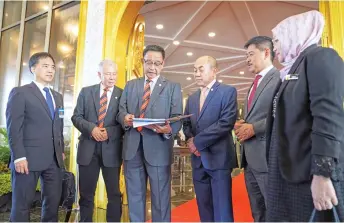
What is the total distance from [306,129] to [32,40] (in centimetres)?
569

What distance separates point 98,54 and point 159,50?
1851 mm

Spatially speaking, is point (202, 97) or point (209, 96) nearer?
point (209, 96)

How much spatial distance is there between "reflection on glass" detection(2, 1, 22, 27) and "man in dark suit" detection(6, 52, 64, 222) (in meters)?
4.66

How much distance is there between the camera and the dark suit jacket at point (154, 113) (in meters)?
2.04

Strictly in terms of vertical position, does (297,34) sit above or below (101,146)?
above

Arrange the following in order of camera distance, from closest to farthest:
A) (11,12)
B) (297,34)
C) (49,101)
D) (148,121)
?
(297,34) < (148,121) < (49,101) < (11,12)

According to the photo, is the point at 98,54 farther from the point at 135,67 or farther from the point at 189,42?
the point at 189,42

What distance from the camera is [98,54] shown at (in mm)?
3744

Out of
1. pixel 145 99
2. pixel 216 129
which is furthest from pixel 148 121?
pixel 216 129

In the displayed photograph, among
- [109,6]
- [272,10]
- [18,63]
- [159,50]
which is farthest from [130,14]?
[18,63]

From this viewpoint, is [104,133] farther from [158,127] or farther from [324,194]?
[324,194]

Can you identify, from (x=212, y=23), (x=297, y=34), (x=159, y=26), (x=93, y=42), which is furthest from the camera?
(x=159, y=26)

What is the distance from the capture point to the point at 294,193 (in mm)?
1141

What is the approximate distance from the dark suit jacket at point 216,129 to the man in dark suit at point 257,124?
0.13 m
